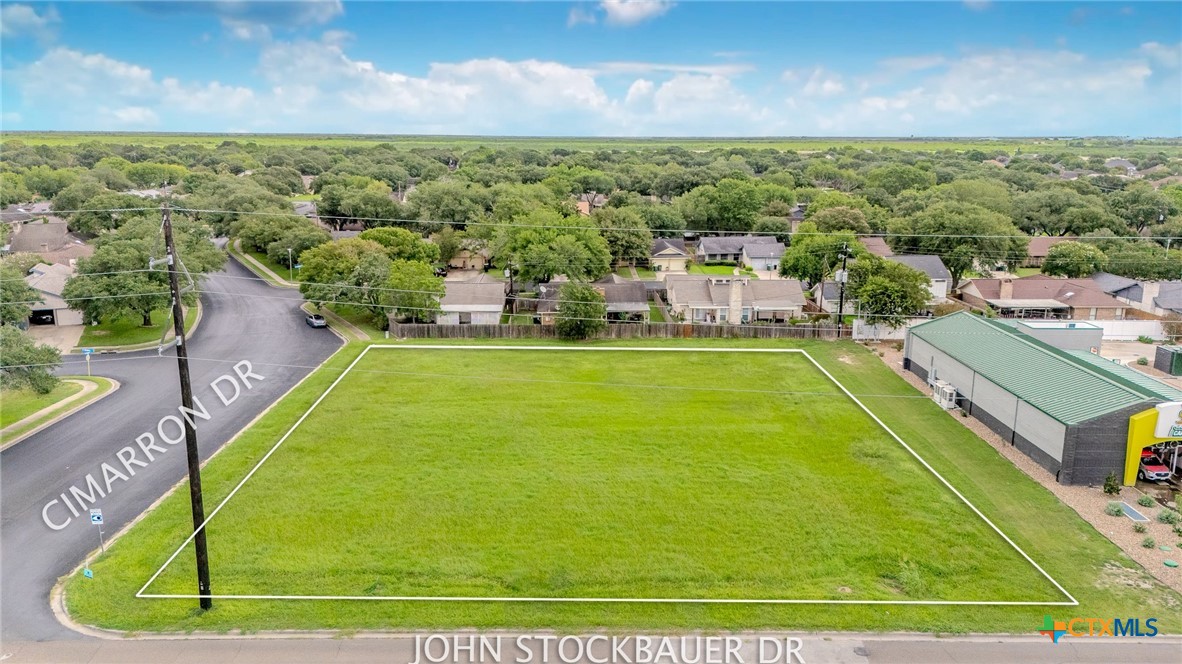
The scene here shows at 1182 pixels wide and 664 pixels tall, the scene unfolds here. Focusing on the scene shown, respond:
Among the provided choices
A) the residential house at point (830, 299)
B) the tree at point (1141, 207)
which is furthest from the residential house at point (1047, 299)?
the tree at point (1141, 207)

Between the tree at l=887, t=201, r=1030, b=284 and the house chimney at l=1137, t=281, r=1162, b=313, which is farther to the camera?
the tree at l=887, t=201, r=1030, b=284

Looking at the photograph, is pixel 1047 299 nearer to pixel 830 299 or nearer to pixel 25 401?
pixel 830 299

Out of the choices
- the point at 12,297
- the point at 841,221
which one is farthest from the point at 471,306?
the point at 841,221

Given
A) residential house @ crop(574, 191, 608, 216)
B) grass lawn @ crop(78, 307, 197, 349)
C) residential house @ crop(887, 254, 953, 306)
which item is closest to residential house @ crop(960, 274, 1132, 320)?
residential house @ crop(887, 254, 953, 306)

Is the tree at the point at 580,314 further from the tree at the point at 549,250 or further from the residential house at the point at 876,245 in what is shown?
the residential house at the point at 876,245

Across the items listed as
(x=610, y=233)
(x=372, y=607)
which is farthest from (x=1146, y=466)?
(x=610, y=233)

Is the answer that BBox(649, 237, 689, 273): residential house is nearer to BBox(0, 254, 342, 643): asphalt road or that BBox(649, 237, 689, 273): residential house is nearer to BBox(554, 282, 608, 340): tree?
BBox(554, 282, 608, 340): tree

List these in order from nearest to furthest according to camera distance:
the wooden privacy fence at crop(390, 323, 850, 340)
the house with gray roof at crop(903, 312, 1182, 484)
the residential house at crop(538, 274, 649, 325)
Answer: the house with gray roof at crop(903, 312, 1182, 484)
the wooden privacy fence at crop(390, 323, 850, 340)
the residential house at crop(538, 274, 649, 325)
